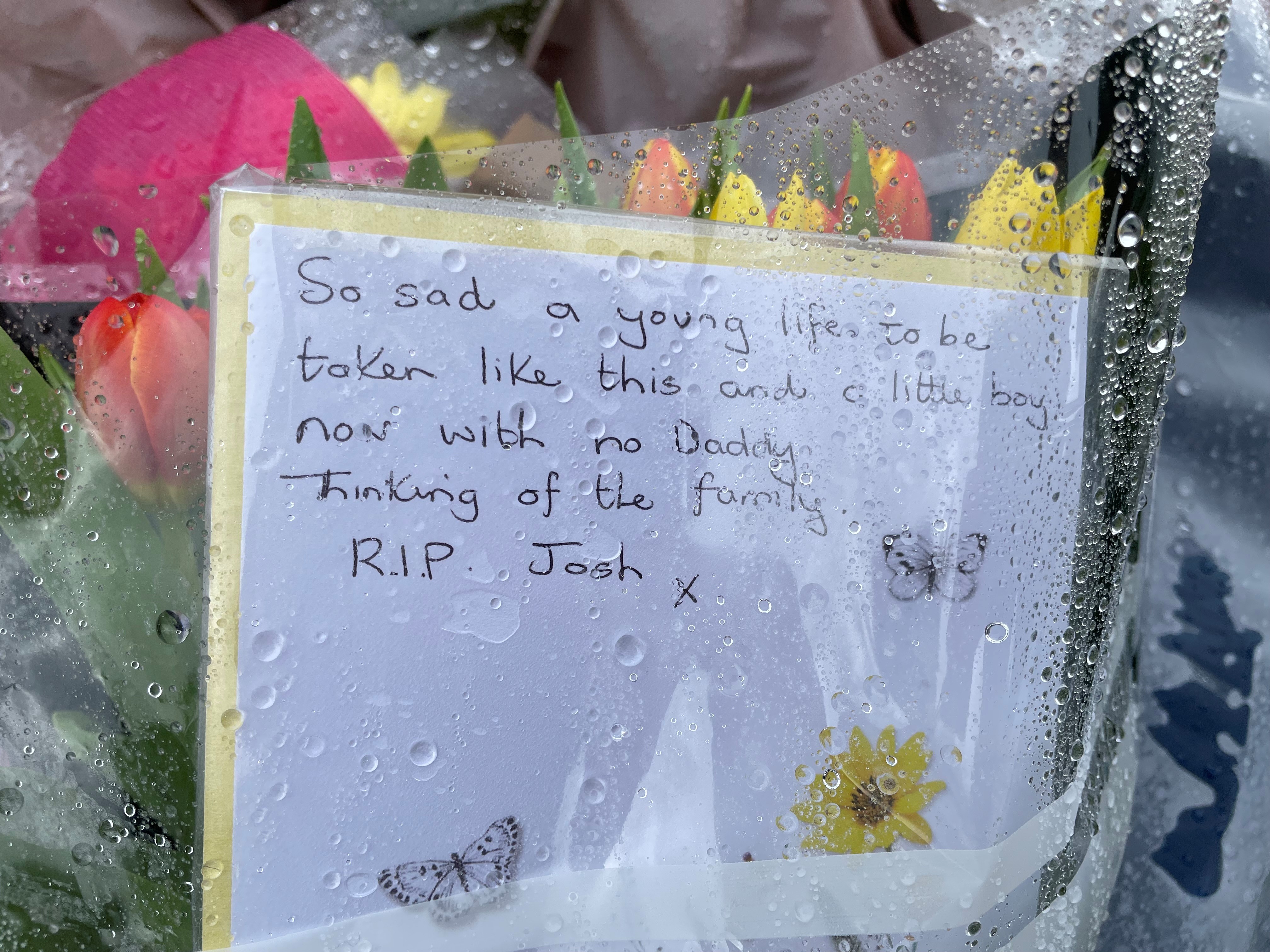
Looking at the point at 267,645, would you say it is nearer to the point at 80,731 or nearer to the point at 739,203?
the point at 80,731

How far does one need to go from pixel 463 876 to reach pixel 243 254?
24cm

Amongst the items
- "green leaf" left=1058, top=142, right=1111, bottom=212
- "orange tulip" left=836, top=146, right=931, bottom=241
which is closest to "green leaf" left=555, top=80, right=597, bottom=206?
"orange tulip" left=836, top=146, right=931, bottom=241

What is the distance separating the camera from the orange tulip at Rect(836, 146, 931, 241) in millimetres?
343

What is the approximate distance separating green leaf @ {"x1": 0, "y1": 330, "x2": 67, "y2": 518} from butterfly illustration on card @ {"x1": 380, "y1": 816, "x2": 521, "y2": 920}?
19 cm

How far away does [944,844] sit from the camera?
349 mm

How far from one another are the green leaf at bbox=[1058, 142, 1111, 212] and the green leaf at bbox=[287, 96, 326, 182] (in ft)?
1.00

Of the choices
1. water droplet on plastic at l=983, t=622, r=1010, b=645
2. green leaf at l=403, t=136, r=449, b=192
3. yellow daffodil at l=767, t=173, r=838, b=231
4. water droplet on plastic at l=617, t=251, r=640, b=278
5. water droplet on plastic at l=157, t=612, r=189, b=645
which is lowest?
water droplet on plastic at l=983, t=622, r=1010, b=645

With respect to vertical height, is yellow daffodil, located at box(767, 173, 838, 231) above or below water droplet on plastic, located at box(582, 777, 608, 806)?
above

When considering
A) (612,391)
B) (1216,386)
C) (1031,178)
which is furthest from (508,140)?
(1216,386)

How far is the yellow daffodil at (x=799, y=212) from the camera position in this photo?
0.33 m

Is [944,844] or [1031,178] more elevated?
[1031,178]

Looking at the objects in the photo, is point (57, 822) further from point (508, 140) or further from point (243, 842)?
point (508, 140)

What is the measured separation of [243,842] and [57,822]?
2.8 inches

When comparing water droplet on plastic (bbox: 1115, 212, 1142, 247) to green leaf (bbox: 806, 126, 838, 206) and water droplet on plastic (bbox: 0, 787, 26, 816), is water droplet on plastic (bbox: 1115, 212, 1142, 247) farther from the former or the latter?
water droplet on plastic (bbox: 0, 787, 26, 816)
